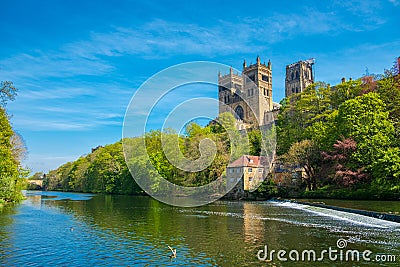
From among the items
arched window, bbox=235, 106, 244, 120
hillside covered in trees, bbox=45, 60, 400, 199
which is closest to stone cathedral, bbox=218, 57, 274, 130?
arched window, bbox=235, 106, 244, 120

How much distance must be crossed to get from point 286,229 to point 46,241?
1452 cm

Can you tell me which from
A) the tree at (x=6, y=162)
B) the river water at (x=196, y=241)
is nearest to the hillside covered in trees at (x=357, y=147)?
the river water at (x=196, y=241)

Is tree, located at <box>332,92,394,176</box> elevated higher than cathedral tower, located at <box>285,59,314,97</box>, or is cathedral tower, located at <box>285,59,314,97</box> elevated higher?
cathedral tower, located at <box>285,59,314,97</box>

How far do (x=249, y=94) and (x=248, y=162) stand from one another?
6789cm

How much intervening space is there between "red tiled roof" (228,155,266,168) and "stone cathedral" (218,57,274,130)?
47.4 meters

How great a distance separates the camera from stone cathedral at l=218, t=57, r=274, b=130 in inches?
4597

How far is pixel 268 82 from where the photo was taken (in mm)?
126625

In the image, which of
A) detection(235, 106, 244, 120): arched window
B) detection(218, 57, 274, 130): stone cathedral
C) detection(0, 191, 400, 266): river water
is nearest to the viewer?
detection(0, 191, 400, 266): river water

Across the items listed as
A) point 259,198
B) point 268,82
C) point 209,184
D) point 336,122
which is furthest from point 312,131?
point 268,82

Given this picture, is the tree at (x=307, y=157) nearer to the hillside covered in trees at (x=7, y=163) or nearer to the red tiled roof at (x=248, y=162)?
the red tiled roof at (x=248, y=162)

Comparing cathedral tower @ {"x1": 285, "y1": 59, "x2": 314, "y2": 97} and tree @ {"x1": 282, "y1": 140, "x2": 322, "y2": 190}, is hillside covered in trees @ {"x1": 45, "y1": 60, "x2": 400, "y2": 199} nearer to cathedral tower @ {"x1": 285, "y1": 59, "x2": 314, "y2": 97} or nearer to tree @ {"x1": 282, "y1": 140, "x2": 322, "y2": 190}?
tree @ {"x1": 282, "y1": 140, "x2": 322, "y2": 190}

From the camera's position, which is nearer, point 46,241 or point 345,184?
point 46,241

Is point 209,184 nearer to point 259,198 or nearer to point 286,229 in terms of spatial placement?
point 259,198

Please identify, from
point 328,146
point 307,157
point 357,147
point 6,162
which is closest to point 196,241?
point 6,162
